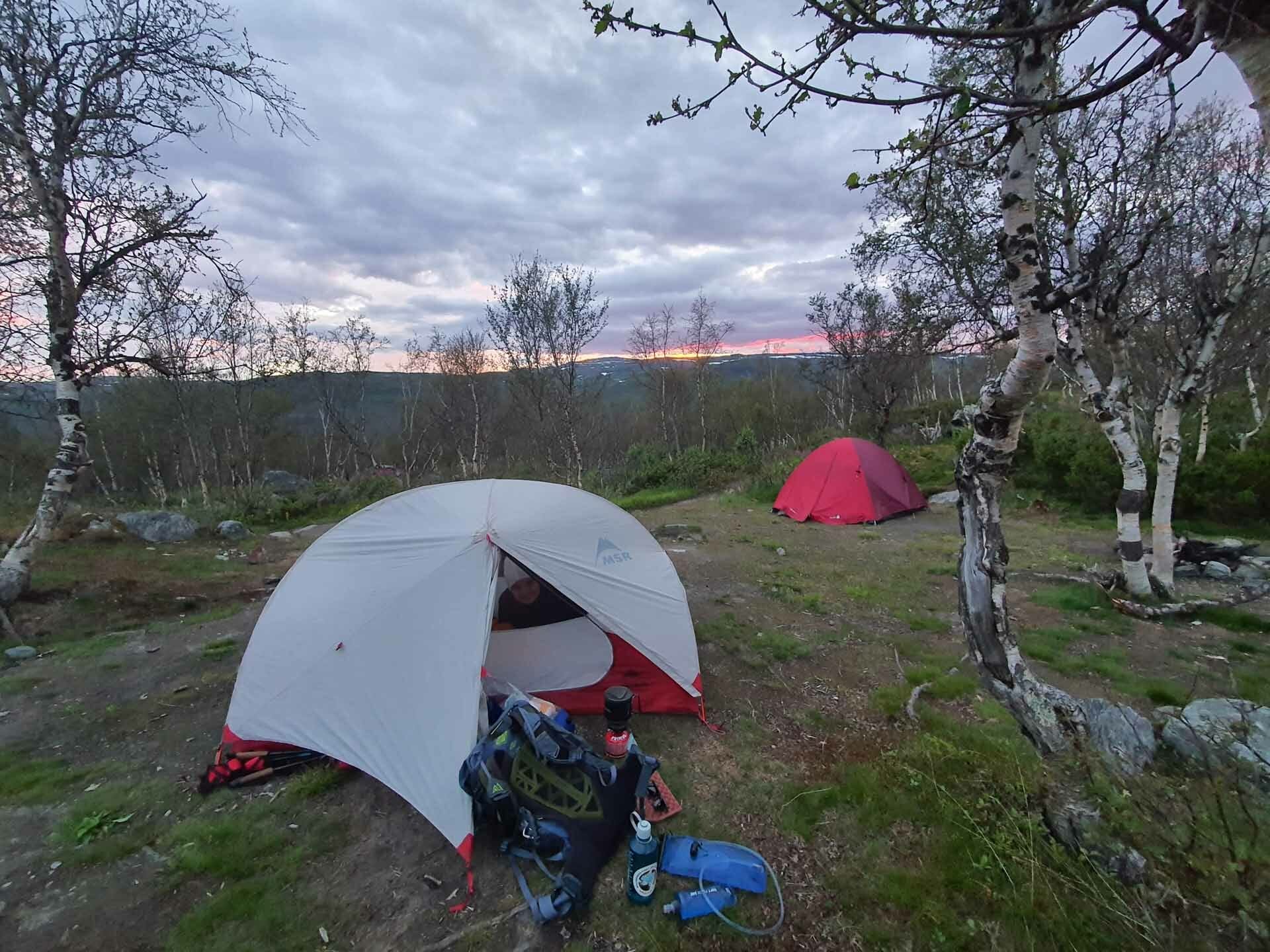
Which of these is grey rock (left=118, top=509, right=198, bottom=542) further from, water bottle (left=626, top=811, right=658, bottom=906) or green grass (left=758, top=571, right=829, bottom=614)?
water bottle (left=626, top=811, right=658, bottom=906)

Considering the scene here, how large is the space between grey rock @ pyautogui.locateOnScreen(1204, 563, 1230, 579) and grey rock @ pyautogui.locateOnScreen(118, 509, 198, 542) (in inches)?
613

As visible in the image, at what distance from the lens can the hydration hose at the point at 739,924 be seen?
89.6 inches

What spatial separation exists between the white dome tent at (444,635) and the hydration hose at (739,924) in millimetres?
1174

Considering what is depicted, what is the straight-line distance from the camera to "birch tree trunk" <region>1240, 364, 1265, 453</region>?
985 cm

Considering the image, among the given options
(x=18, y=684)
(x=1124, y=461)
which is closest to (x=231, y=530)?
(x=18, y=684)

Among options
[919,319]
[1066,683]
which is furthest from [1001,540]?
[919,319]

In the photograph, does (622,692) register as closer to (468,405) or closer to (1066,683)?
(1066,683)

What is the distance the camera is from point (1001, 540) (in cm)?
303

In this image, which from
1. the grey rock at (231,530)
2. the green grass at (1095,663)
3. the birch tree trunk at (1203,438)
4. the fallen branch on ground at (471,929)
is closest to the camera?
the fallen branch on ground at (471,929)

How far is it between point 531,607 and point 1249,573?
8575 mm

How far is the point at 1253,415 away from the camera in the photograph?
40.6 ft

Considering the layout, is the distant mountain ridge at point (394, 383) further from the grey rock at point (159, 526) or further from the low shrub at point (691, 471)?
the grey rock at point (159, 526)

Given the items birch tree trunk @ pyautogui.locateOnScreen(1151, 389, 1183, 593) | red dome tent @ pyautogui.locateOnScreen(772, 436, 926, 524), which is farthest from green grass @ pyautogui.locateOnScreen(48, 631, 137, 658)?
birch tree trunk @ pyautogui.locateOnScreen(1151, 389, 1183, 593)

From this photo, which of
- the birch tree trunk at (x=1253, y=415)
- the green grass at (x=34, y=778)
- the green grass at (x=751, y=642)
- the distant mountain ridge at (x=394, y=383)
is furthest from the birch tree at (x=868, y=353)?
the green grass at (x=34, y=778)
